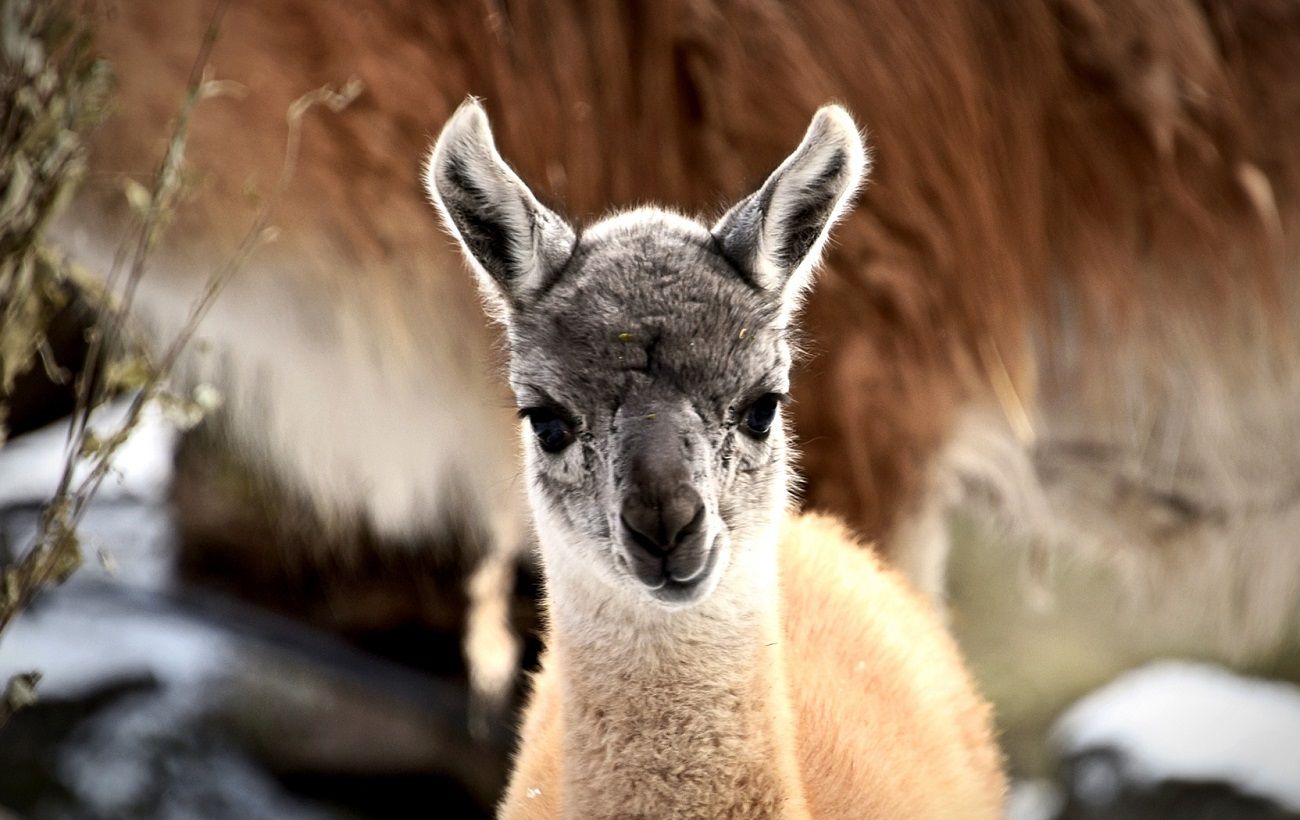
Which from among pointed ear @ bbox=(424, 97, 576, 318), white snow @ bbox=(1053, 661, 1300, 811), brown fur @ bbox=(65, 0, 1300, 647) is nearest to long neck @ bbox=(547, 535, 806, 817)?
pointed ear @ bbox=(424, 97, 576, 318)

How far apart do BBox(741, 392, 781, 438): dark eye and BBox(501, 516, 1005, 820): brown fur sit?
17 centimetres

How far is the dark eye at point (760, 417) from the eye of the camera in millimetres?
844

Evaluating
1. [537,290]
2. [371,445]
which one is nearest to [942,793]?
[537,290]

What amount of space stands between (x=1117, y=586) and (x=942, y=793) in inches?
42.2

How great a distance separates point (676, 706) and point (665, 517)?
17 centimetres

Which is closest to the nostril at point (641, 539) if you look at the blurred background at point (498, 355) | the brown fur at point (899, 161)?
the blurred background at point (498, 355)

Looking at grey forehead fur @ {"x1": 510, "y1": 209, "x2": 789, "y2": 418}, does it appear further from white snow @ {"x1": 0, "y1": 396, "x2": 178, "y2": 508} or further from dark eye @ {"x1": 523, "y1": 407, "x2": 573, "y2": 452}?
white snow @ {"x1": 0, "y1": 396, "x2": 178, "y2": 508}

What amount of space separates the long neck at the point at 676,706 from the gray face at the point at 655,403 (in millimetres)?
56

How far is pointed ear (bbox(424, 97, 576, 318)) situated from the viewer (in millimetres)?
816

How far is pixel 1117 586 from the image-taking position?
1991mm

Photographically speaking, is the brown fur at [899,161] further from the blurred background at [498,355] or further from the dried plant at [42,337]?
the dried plant at [42,337]

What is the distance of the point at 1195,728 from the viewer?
6.28 feet

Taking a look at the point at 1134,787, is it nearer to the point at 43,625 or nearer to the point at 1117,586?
the point at 1117,586

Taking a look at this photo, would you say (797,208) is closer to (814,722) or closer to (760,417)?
(760,417)
